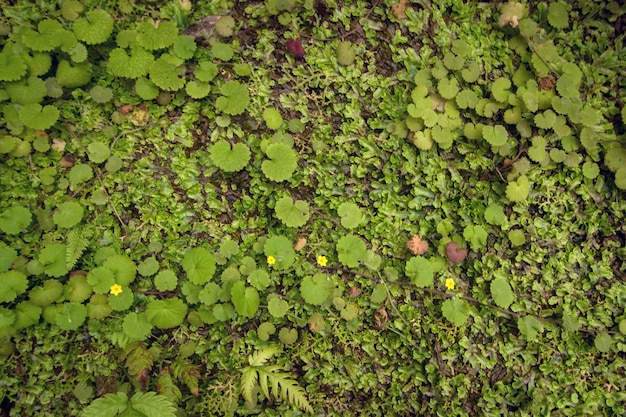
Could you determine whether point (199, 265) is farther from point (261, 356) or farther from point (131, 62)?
point (131, 62)

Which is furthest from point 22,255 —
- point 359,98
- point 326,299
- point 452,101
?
point 452,101

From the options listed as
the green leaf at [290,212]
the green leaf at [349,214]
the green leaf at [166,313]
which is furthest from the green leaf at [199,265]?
the green leaf at [349,214]

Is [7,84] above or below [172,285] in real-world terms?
above

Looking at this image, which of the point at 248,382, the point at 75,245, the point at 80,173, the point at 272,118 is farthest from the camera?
the point at 272,118

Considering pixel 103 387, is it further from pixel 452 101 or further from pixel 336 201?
pixel 452 101

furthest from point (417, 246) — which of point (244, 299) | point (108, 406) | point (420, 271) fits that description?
point (108, 406)

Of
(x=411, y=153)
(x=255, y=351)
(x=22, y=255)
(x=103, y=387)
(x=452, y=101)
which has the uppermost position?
(x=452, y=101)

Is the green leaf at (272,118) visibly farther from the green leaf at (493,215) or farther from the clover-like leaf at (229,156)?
the green leaf at (493,215)
